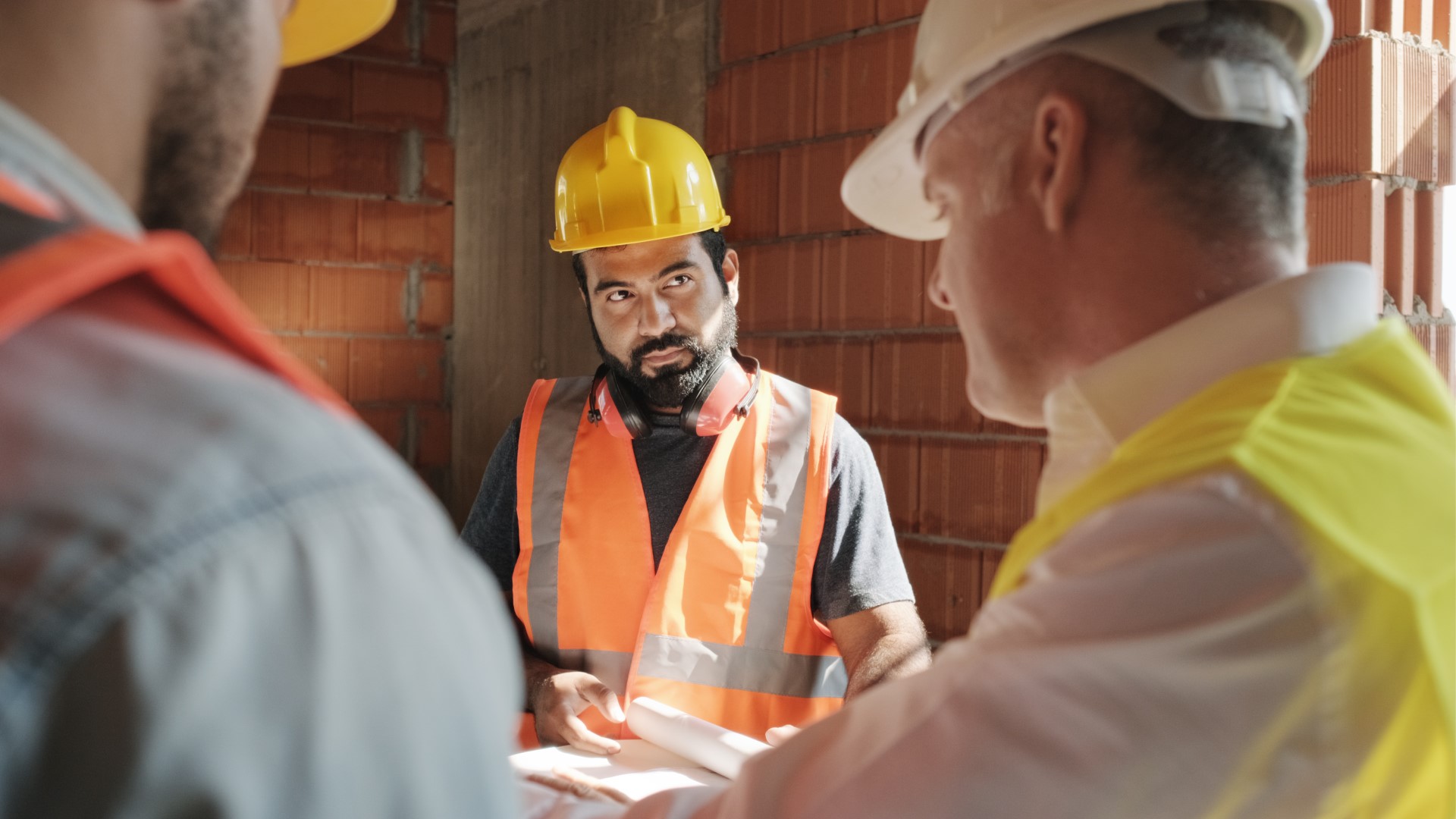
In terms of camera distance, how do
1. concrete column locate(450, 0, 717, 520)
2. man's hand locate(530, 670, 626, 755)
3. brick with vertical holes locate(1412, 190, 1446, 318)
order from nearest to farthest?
1. man's hand locate(530, 670, 626, 755)
2. brick with vertical holes locate(1412, 190, 1446, 318)
3. concrete column locate(450, 0, 717, 520)

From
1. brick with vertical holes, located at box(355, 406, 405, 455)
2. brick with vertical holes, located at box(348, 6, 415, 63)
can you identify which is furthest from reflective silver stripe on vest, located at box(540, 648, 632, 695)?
brick with vertical holes, located at box(348, 6, 415, 63)

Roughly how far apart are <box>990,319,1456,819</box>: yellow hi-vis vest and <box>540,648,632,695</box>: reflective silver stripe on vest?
1.62 meters

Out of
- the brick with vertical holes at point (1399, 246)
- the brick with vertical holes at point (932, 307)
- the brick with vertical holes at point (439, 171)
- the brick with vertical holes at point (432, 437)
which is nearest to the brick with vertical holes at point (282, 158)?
the brick with vertical holes at point (439, 171)

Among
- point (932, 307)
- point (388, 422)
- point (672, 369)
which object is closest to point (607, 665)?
point (672, 369)

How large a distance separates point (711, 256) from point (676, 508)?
0.67 meters

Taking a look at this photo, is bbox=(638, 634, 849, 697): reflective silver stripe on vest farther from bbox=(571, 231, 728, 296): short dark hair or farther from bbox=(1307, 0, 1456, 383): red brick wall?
bbox=(1307, 0, 1456, 383): red brick wall

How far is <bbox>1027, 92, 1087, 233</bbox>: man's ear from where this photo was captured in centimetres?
112

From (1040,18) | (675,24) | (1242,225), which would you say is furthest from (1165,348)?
(675,24)

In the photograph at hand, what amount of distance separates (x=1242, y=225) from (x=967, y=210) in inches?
12.2

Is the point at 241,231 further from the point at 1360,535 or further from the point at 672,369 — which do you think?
the point at 1360,535

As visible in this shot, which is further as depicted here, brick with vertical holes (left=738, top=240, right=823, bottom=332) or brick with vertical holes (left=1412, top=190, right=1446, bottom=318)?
brick with vertical holes (left=738, top=240, right=823, bottom=332)

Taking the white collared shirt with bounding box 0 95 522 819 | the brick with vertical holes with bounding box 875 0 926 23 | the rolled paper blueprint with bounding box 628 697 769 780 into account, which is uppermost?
the brick with vertical holes with bounding box 875 0 926 23

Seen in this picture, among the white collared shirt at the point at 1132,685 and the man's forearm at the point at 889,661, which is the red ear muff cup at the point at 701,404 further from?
the white collared shirt at the point at 1132,685

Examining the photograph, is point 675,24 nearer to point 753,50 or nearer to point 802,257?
point 753,50
